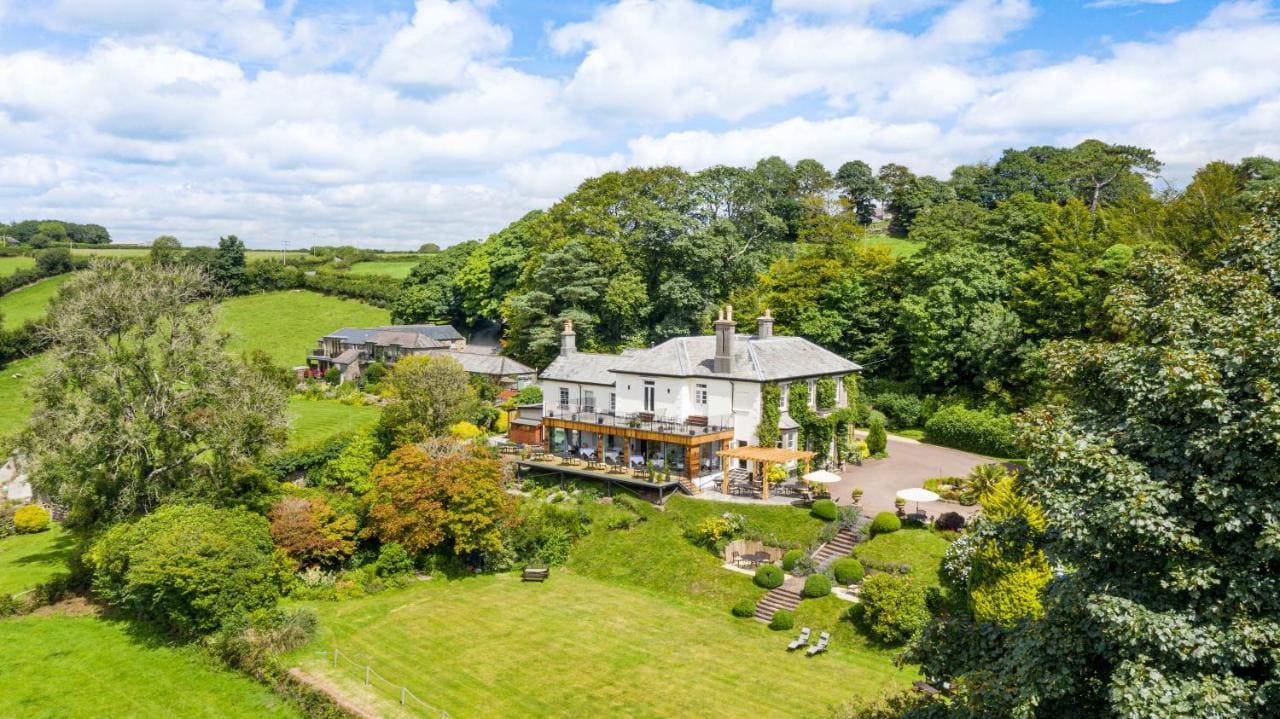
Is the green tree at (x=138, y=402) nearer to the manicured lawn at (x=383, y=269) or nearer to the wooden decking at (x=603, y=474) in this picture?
the wooden decking at (x=603, y=474)

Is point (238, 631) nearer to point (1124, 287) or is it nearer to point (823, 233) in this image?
point (1124, 287)

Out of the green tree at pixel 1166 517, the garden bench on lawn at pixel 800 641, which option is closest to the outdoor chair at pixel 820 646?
the garden bench on lawn at pixel 800 641

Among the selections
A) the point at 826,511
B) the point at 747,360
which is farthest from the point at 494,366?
the point at 826,511

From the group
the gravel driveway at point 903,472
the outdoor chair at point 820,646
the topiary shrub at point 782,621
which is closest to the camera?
the outdoor chair at point 820,646

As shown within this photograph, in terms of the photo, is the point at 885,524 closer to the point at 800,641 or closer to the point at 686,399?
the point at 800,641

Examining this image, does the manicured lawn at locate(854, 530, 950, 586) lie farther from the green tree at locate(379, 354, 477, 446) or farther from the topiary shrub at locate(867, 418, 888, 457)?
the green tree at locate(379, 354, 477, 446)

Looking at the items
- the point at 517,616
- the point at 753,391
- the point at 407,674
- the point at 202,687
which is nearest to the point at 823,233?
the point at 753,391
